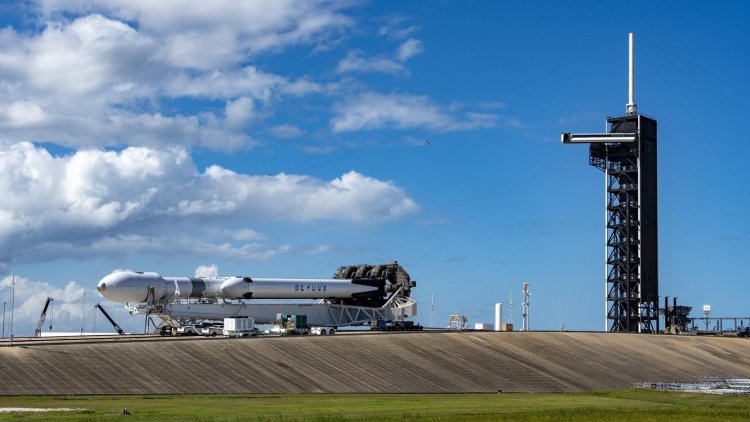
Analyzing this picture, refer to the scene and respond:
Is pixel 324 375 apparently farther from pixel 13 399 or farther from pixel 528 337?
pixel 528 337

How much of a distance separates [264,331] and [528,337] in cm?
2888

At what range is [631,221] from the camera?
125125mm

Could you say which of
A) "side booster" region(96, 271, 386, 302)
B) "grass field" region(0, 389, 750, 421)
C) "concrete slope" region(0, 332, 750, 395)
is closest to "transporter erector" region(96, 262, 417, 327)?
"side booster" region(96, 271, 386, 302)

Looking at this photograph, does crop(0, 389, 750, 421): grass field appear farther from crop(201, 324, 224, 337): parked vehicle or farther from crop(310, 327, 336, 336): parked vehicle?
crop(201, 324, 224, 337): parked vehicle

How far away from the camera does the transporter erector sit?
9350 centimetres

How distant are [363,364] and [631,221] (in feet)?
187

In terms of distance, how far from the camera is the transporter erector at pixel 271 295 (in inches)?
3681

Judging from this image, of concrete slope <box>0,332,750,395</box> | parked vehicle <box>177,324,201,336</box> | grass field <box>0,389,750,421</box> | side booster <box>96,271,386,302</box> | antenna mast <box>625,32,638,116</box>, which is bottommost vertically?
grass field <box>0,389,750,421</box>

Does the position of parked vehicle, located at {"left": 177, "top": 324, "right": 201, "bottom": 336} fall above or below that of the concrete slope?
above

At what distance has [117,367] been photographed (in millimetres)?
68750

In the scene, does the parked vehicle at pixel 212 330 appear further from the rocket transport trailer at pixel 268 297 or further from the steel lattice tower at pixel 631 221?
the steel lattice tower at pixel 631 221

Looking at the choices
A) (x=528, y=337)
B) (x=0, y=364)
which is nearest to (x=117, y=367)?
(x=0, y=364)

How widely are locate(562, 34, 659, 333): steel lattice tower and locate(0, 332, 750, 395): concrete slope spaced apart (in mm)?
13039

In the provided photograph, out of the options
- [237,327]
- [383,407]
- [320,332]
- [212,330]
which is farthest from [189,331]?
[383,407]
